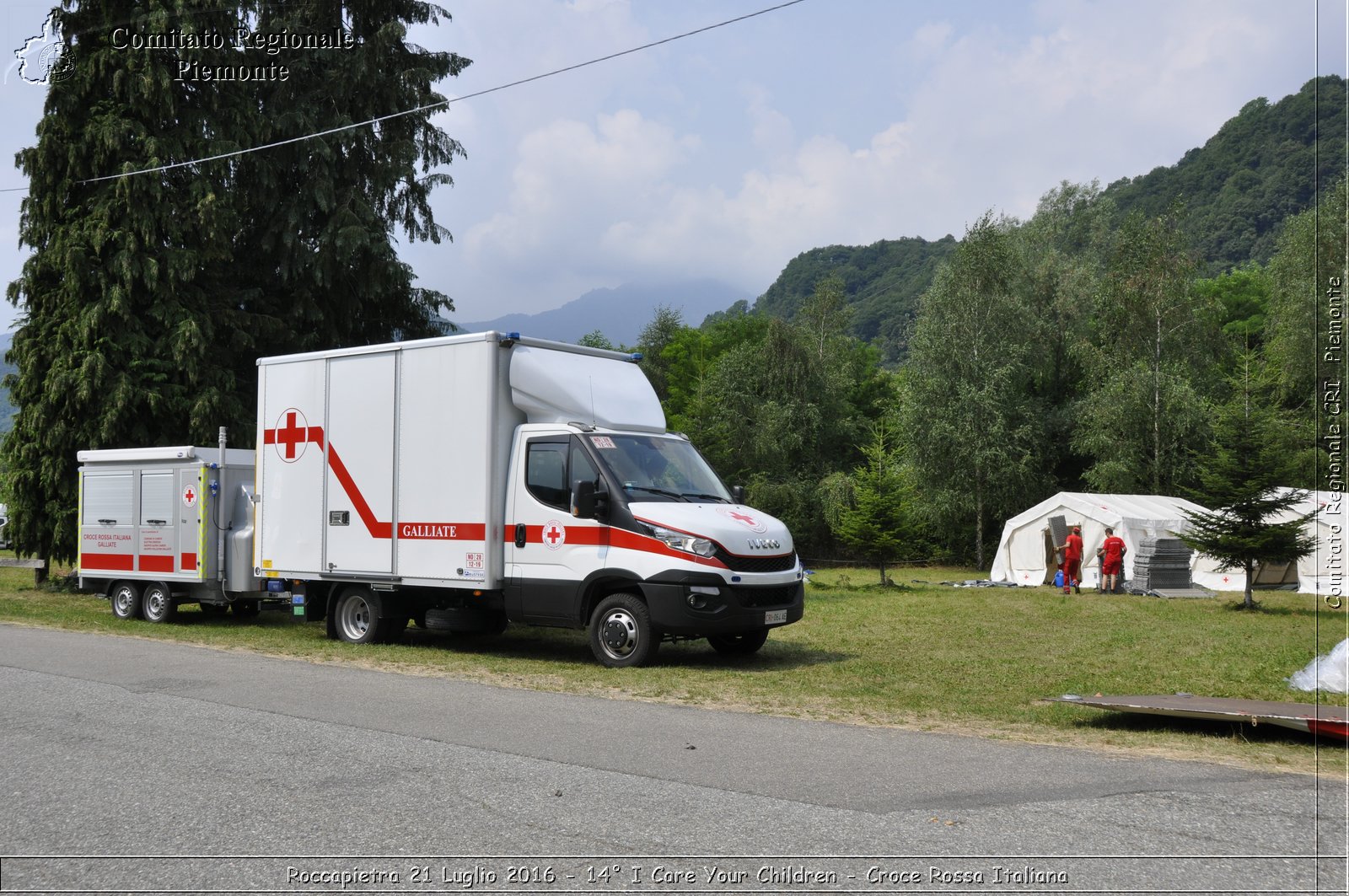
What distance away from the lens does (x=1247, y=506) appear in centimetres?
2267

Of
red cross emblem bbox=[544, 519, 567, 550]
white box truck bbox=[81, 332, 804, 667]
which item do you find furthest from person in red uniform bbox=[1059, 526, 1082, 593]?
red cross emblem bbox=[544, 519, 567, 550]

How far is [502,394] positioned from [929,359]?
35.7 metres

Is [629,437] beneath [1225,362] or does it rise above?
beneath

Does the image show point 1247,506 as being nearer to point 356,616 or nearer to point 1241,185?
point 356,616

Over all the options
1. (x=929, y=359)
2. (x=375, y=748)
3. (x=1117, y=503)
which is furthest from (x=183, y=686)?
(x=929, y=359)

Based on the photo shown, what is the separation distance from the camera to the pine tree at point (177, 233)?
24.5 m

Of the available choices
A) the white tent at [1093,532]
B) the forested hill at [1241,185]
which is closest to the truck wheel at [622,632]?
the white tent at [1093,532]

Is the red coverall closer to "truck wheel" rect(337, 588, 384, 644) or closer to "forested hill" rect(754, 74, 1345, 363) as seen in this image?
"truck wheel" rect(337, 588, 384, 644)

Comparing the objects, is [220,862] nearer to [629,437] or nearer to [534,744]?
[534,744]

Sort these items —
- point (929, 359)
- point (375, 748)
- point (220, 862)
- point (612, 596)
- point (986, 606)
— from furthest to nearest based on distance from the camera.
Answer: point (929, 359), point (986, 606), point (612, 596), point (375, 748), point (220, 862)

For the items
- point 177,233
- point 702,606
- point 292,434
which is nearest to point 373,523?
point 292,434

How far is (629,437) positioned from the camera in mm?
12422

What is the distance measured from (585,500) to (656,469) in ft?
3.49

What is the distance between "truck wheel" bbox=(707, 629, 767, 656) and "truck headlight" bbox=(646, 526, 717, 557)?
186 cm
